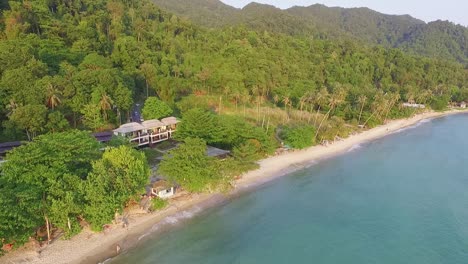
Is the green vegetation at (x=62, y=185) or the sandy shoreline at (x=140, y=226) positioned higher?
the green vegetation at (x=62, y=185)

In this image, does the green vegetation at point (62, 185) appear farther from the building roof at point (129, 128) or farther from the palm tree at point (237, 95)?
the palm tree at point (237, 95)

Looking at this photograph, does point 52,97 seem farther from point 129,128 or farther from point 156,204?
point 156,204

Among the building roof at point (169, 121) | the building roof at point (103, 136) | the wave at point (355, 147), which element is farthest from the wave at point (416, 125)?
the building roof at point (103, 136)

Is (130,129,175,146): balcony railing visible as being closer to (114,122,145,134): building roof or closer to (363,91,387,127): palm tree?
(114,122,145,134): building roof

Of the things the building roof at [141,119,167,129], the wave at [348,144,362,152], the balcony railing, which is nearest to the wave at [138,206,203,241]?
the balcony railing

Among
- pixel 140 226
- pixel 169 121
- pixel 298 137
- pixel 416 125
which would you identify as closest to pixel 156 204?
pixel 140 226

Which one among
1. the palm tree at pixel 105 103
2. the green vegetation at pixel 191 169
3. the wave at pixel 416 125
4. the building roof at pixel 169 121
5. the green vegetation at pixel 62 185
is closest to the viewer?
the green vegetation at pixel 62 185

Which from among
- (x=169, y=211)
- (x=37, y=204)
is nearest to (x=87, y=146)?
(x=37, y=204)
